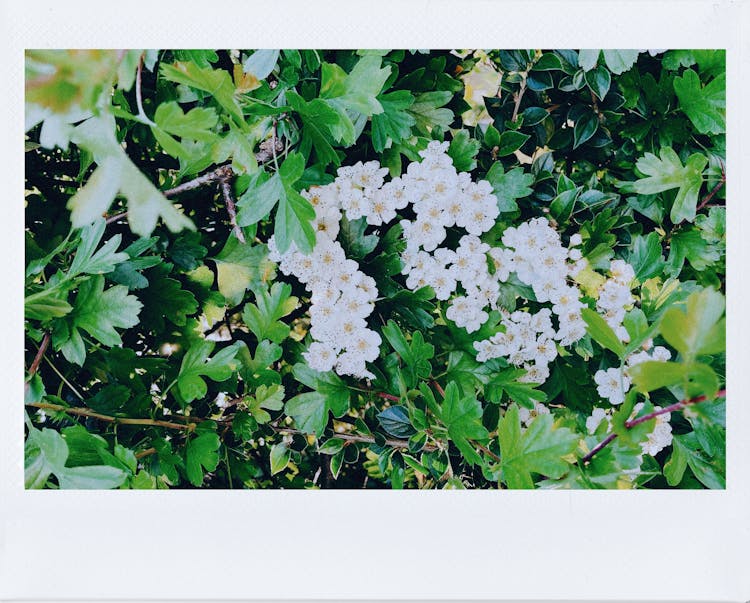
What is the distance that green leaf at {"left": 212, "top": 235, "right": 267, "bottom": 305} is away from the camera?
0.96 meters

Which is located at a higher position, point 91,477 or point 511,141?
point 511,141

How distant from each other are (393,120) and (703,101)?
488mm

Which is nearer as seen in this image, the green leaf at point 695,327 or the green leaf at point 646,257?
the green leaf at point 695,327

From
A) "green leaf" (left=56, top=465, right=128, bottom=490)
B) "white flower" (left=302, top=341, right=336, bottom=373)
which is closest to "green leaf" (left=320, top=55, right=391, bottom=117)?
"white flower" (left=302, top=341, right=336, bottom=373)

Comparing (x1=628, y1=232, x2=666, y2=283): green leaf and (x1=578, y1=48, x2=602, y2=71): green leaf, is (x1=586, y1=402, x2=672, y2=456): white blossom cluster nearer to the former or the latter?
(x1=628, y1=232, x2=666, y2=283): green leaf

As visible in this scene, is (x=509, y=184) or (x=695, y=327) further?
Result: (x=509, y=184)

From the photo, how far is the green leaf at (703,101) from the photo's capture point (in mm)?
948

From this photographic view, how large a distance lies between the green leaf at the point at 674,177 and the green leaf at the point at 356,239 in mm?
431

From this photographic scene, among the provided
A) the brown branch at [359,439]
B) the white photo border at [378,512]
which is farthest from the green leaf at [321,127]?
the brown branch at [359,439]

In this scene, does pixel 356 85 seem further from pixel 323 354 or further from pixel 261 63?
pixel 323 354

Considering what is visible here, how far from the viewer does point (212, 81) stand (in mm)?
891

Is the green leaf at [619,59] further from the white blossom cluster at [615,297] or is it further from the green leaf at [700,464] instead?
the green leaf at [700,464]

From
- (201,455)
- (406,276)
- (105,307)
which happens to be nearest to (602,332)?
(406,276)
